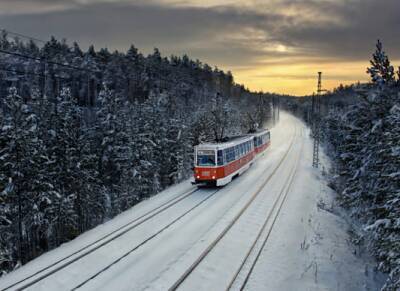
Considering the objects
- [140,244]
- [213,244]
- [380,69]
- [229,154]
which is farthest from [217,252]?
[229,154]

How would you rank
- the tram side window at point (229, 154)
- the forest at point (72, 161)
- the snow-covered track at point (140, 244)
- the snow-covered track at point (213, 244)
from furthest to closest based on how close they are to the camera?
the tram side window at point (229, 154), the forest at point (72, 161), the snow-covered track at point (140, 244), the snow-covered track at point (213, 244)

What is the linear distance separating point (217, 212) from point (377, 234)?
11.1 m

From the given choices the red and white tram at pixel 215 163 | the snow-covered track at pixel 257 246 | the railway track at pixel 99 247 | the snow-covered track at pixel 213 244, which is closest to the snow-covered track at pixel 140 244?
the railway track at pixel 99 247

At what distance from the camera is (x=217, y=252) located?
15.9 metres

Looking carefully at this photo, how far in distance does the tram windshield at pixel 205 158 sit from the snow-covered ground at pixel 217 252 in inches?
133

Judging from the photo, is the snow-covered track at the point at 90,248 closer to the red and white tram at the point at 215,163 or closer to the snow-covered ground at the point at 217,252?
the snow-covered ground at the point at 217,252

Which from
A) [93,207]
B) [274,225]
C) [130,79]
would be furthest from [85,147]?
[130,79]

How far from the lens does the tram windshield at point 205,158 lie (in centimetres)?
2850

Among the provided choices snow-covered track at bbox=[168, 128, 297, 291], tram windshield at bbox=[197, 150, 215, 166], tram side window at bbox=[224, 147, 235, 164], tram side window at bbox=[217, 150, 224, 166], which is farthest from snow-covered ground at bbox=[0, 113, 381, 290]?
tram side window at bbox=[224, 147, 235, 164]

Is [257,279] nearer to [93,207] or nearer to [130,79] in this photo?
[93,207]

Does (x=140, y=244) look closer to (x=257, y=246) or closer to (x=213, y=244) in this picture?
(x=213, y=244)

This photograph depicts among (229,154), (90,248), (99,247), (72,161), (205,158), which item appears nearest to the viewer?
(90,248)

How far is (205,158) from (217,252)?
1321 centimetres

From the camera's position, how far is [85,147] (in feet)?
116
